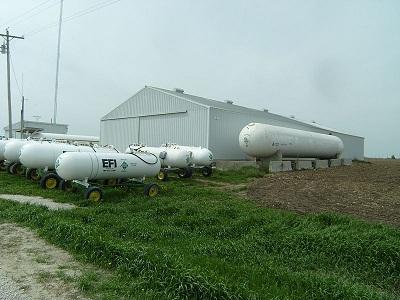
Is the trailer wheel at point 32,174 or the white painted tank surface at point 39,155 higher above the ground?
the white painted tank surface at point 39,155

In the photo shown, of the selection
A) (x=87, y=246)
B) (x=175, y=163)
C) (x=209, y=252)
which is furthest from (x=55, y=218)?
(x=175, y=163)

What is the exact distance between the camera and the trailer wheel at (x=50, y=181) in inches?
451

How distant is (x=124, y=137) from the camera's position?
86.5 ft

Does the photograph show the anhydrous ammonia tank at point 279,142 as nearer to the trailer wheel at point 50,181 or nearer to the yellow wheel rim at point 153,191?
the yellow wheel rim at point 153,191

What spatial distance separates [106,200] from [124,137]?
1742 centimetres

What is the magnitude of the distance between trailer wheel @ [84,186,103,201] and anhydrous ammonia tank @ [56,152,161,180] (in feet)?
1.83

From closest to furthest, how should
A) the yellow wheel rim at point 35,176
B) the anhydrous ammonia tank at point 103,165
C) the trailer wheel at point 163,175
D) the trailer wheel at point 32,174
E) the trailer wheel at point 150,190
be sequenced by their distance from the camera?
1. the anhydrous ammonia tank at point 103,165
2. the trailer wheel at point 150,190
3. the trailer wheel at point 32,174
4. the yellow wheel rim at point 35,176
5. the trailer wheel at point 163,175

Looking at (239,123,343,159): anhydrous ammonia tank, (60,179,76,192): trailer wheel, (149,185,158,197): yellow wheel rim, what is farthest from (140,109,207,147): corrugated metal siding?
(60,179,76,192): trailer wheel

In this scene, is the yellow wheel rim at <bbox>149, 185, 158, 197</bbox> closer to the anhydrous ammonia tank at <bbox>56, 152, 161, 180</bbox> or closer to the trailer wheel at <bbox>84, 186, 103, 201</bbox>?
the anhydrous ammonia tank at <bbox>56, 152, 161, 180</bbox>

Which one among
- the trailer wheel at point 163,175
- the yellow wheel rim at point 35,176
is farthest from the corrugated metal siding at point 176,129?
the yellow wheel rim at point 35,176

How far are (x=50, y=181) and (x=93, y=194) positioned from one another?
329 centimetres

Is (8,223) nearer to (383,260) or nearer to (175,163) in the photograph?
(383,260)

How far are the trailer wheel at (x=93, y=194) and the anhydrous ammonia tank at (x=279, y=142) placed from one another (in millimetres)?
12024

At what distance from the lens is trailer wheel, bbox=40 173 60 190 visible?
11.4m
